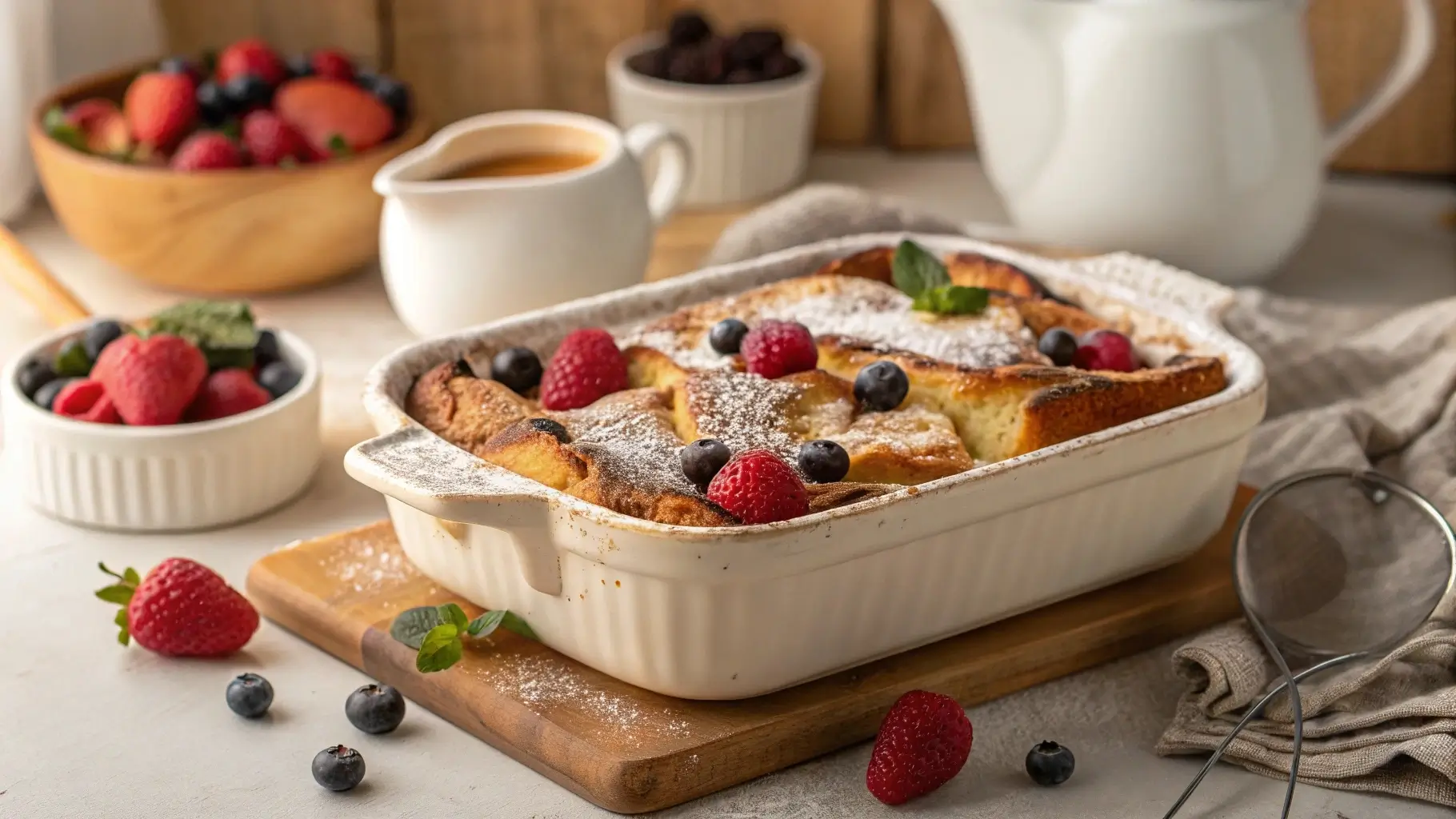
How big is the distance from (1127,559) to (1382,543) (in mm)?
242

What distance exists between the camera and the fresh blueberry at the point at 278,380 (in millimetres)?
1713

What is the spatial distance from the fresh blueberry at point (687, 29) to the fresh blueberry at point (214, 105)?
0.68 metres

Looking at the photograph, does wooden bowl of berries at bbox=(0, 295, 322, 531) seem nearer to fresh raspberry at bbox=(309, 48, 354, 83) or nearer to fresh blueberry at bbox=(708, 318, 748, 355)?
fresh blueberry at bbox=(708, 318, 748, 355)

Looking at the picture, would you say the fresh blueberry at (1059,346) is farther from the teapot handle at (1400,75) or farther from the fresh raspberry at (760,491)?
the teapot handle at (1400,75)

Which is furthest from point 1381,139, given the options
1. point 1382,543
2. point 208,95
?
point 208,95

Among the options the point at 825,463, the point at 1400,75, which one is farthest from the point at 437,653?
the point at 1400,75

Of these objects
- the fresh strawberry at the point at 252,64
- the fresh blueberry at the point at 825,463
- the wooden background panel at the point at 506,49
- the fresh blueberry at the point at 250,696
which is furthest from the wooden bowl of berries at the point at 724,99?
the fresh blueberry at the point at 250,696

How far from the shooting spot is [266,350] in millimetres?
1761

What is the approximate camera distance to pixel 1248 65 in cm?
204

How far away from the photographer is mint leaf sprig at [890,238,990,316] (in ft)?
5.39

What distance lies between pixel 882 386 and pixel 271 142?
1024 mm

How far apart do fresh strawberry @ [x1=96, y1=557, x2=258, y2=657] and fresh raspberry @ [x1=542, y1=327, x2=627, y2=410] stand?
1.07 feet

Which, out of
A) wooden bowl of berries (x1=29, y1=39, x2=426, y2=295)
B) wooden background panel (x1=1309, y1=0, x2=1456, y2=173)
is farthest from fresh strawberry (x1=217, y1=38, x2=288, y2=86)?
wooden background panel (x1=1309, y1=0, x2=1456, y2=173)

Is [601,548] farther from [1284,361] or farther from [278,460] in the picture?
[1284,361]
